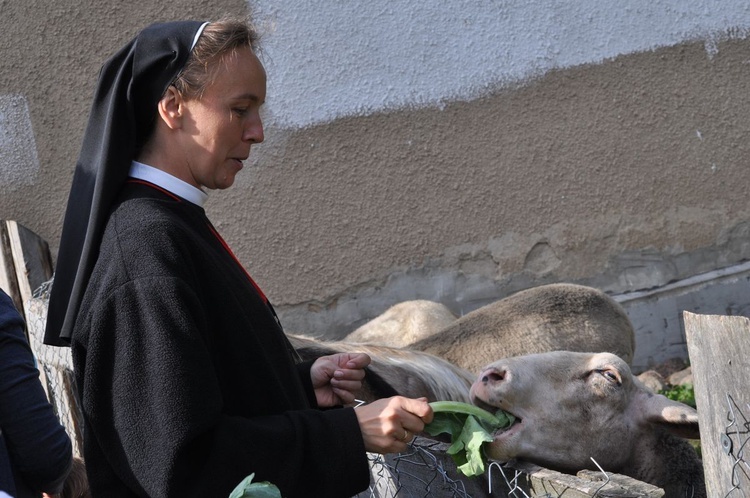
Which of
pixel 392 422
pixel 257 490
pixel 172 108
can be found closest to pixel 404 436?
pixel 392 422

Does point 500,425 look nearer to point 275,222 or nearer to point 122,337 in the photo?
point 122,337

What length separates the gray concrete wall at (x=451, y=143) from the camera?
5.60 meters

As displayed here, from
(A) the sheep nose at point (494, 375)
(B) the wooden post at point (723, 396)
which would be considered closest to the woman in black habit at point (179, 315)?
(B) the wooden post at point (723, 396)

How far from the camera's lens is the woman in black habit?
193cm

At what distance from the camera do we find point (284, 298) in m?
5.98

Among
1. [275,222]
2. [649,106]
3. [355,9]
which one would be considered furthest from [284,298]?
[649,106]

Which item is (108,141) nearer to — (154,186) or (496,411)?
(154,186)

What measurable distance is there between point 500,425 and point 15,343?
151 cm

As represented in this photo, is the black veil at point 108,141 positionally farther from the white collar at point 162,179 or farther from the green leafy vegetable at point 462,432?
the green leafy vegetable at point 462,432

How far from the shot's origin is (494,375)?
9.84ft

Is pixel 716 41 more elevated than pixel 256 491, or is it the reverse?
pixel 716 41

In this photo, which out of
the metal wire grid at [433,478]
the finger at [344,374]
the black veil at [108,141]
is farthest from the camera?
the finger at [344,374]

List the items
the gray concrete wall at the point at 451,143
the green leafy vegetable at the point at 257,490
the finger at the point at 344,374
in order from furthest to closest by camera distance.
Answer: the gray concrete wall at the point at 451,143 < the finger at the point at 344,374 < the green leafy vegetable at the point at 257,490

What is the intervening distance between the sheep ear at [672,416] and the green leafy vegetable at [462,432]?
32.9 inches
